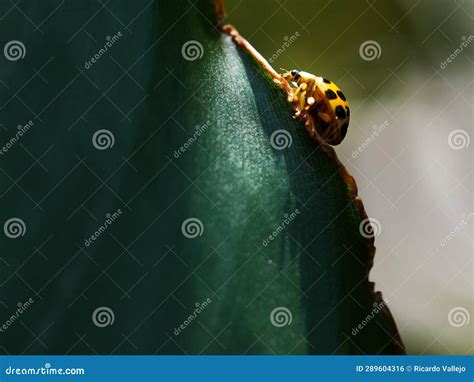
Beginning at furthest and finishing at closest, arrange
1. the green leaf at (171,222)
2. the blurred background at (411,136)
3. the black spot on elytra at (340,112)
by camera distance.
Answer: the blurred background at (411,136) < the black spot on elytra at (340,112) < the green leaf at (171,222)

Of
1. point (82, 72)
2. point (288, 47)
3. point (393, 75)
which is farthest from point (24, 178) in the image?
point (393, 75)

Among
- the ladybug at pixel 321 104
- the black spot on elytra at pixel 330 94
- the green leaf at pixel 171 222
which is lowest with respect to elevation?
the green leaf at pixel 171 222

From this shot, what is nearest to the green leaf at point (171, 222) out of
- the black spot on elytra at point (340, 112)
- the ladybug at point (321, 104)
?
the ladybug at point (321, 104)

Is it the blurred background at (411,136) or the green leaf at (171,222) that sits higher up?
the blurred background at (411,136)

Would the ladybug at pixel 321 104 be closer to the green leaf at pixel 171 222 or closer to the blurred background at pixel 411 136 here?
the green leaf at pixel 171 222

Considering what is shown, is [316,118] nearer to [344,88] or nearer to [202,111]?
[202,111]

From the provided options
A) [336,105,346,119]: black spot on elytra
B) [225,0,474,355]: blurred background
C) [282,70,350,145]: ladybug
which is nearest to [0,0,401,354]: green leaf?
[282,70,350,145]: ladybug
